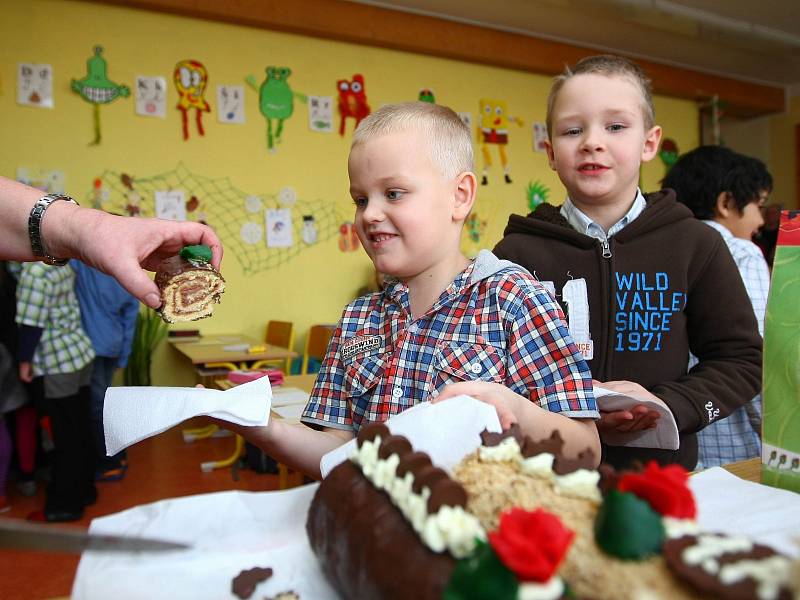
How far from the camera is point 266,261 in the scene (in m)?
5.67

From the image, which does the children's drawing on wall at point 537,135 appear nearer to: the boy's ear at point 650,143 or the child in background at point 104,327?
the child in background at point 104,327

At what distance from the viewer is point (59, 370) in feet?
11.7

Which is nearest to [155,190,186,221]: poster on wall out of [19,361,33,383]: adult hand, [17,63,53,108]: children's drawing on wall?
[17,63,53,108]: children's drawing on wall

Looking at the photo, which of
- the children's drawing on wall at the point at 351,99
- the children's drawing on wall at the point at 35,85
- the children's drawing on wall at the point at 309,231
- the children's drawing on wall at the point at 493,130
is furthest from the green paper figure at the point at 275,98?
the children's drawing on wall at the point at 493,130

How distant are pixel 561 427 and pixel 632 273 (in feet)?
1.84

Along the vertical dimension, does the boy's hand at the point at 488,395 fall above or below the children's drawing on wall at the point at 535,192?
below

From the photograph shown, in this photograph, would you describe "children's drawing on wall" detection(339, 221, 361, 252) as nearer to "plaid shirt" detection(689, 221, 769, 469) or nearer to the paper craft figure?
the paper craft figure

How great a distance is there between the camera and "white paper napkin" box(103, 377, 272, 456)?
0.95 metres

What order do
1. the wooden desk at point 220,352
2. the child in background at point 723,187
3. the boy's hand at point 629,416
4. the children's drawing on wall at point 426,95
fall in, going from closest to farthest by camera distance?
the boy's hand at point 629,416, the child in background at point 723,187, the wooden desk at point 220,352, the children's drawing on wall at point 426,95

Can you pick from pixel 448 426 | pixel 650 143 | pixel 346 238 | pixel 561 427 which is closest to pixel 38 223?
pixel 448 426

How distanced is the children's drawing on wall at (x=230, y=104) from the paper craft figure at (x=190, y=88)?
13cm

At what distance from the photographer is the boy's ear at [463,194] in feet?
4.29

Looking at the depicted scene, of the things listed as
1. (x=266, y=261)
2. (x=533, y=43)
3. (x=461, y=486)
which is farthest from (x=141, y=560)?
(x=533, y=43)

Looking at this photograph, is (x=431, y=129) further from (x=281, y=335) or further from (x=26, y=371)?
(x=281, y=335)
